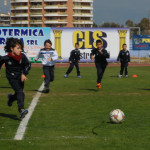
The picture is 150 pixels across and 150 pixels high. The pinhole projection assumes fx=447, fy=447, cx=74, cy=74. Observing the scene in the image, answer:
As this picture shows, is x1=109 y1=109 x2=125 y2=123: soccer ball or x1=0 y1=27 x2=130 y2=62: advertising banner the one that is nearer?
x1=109 y1=109 x2=125 y2=123: soccer ball

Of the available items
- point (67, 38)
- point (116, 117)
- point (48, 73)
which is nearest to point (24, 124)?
point (116, 117)

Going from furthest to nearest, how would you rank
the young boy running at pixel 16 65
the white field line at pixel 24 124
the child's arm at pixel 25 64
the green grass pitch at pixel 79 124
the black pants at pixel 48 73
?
the black pants at pixel 48 73 < the child's arm at pixel 25 64 < the young boy running at pixel 16 65 < the white field line at pixel 24 124 < the green grass pitch at pixel 79 124

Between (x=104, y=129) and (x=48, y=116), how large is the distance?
193 centimetres

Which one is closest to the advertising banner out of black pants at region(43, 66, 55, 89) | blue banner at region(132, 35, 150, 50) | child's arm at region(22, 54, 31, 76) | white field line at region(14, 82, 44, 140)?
blue banner at region(132, 35, 150, 50)

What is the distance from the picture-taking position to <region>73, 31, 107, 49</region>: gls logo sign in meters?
39.6

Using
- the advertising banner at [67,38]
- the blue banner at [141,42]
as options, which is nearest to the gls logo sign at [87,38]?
the advertising banner at [67,38]

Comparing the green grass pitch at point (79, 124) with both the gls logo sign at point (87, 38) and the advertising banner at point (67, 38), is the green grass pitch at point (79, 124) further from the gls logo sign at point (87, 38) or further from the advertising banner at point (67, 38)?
the gls logo sign at point (87, 38)

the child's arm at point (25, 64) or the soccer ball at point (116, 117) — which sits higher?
the child's arm at point (25, 64)

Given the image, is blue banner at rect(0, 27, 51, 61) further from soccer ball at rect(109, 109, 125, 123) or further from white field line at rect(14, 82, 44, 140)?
soccer ball at rect(109, 109, 125, 123)

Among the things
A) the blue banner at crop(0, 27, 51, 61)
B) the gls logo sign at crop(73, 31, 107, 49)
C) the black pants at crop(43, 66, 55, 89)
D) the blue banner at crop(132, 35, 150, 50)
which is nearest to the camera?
the black pants at crop(43, 66, 55, 89)

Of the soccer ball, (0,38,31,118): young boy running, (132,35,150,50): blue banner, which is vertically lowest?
(132,35,150,50): blue banner

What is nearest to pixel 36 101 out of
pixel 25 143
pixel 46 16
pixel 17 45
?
Result: pixel 17 45

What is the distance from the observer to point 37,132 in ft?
26.4

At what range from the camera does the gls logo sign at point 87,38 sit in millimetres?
39594
